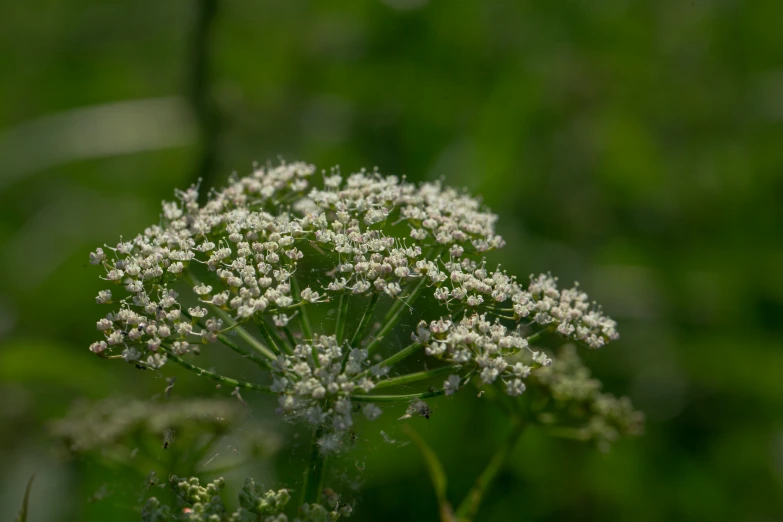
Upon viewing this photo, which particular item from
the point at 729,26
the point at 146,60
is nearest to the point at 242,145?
the point at 146,60

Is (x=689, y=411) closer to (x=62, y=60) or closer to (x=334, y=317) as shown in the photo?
(x=334, y=317)

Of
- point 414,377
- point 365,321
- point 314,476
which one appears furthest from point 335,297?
point 314,476

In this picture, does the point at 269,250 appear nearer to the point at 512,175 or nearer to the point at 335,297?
the point at 335,297

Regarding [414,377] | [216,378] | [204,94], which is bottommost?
[216,378]

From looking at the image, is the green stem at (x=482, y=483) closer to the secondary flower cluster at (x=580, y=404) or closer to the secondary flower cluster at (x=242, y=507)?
the secondary flower cluster at (x=580, y=404)

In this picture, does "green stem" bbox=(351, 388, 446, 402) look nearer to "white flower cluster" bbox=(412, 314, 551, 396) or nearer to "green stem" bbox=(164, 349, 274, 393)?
"white flower cluster" bbox=(412, 314, 551, 396)

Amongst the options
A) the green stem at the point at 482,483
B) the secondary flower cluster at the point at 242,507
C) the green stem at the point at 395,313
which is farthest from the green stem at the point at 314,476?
the green stem at the point at 482,483

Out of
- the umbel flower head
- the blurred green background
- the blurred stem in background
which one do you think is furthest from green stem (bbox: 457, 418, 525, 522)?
the blurred stem in background
